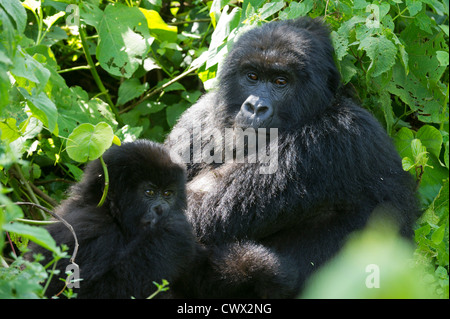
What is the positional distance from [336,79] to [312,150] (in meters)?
0.62

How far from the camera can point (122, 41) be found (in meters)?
4.89

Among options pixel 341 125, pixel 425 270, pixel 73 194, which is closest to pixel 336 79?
pixel 341 125

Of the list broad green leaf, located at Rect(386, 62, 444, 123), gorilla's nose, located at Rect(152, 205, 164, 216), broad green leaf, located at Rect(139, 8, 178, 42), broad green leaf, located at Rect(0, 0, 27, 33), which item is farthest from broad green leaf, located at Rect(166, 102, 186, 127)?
broad green leaf, located at Rect(0, 0, 27, 33)

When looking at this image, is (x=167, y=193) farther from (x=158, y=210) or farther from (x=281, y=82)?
(x=281, y=82)

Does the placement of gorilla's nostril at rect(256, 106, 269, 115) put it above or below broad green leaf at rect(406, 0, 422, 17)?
below

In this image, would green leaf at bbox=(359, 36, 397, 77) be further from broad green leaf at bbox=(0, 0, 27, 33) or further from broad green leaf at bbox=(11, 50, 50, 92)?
broad green leaf at bbox=(0, 0, 27, 33)

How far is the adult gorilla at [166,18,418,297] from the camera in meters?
3.56

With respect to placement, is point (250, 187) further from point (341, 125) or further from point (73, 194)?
point (73, 194)

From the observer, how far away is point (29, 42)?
454 cm

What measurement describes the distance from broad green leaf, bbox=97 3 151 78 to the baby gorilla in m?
1.61

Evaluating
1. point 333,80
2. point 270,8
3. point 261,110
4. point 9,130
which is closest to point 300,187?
point 261,110

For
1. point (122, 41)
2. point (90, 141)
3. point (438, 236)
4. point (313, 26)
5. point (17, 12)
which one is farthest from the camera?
point (122, 41)

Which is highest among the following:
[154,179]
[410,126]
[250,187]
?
[154,179]

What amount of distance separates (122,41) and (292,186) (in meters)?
1.94
